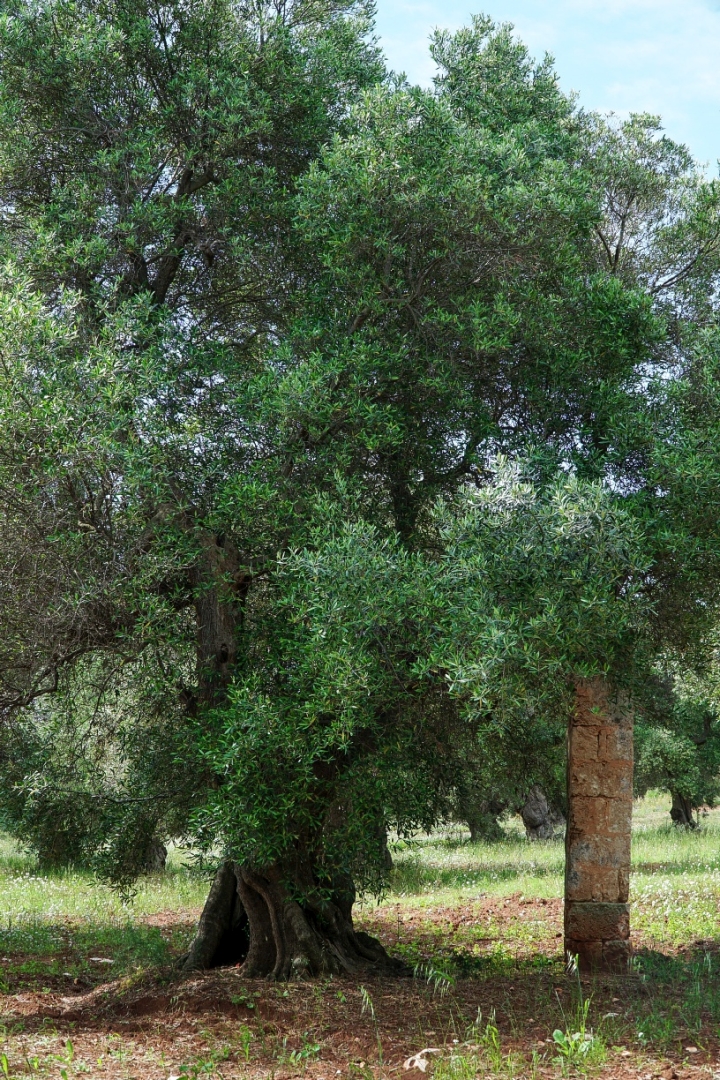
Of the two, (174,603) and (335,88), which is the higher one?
(335,88)

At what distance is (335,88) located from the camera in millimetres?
10797

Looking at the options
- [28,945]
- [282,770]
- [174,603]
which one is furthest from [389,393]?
[28,945]

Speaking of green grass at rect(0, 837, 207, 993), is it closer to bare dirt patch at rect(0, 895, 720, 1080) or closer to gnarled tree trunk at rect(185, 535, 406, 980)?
bare dirt patch at rect(0, 895, 720, 1080)

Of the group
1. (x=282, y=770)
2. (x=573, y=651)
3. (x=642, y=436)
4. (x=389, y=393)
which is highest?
(x=389, y=393)

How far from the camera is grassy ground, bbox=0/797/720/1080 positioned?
6.99 m

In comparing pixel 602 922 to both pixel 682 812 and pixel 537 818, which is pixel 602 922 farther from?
pixel 682 812

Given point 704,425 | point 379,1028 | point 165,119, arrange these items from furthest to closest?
point 165,119
point 704,425
point 379,1028

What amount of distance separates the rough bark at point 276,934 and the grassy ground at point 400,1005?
368mm

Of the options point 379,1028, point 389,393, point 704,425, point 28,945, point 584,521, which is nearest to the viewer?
point 584,521

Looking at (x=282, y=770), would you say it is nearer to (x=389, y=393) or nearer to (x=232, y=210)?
(x=389, y=393)

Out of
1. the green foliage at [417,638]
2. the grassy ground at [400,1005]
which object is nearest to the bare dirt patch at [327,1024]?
the grassy ground at [400,1005]

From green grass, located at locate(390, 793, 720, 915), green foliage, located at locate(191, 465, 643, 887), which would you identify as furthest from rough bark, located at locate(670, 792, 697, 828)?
green foliage, located at locate(191, 465, 643, 887)

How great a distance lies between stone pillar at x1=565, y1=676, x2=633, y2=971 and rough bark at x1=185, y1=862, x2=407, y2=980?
219cm

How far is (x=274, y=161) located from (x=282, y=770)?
22.1ft
